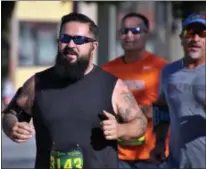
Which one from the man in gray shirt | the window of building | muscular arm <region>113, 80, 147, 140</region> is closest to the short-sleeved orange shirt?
the man in gray shirt

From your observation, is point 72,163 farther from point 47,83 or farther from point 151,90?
point 151,90

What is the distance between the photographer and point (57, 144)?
4.53 m

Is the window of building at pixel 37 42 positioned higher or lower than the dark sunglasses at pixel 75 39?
higher

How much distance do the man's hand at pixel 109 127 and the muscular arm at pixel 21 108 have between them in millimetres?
550

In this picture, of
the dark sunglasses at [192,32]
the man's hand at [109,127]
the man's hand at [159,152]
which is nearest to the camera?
the man's hand at [109,127]

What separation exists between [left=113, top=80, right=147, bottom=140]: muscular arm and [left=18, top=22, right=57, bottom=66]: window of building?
1093 inches

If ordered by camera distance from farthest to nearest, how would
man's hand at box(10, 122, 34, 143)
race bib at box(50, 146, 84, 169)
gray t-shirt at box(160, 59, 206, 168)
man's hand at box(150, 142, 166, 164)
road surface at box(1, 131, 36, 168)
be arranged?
1. road surface at box(1, 131, 36, 168)
2. man's hand at box(150, 142, 166, 164)
3. gray t-shirt at box(160, 59, 206, 168)
4. man's hand at box(10, 122, 34, 143)
5. race bib at box(50, 146, 84, 169)

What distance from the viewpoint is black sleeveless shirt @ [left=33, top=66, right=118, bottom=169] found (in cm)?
451

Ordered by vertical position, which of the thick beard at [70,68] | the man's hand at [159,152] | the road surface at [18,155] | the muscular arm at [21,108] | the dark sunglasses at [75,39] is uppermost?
the dark sunglasses at [75,39]

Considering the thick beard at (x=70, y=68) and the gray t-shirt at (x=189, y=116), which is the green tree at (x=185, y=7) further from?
the thick beard at (x=70, y=68)

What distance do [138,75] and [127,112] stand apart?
2464 mm

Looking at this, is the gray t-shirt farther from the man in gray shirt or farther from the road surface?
the road surface

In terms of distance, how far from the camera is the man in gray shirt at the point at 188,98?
17.9 feet

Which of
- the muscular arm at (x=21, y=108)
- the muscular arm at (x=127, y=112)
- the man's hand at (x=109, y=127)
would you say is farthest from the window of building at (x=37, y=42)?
the man's hand at (x=109, y=127)
